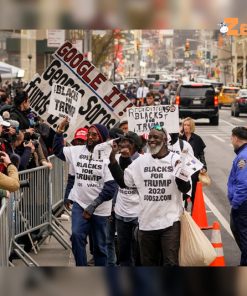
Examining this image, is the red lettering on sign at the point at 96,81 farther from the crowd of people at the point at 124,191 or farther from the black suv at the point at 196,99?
the black suv at the point at 196,99

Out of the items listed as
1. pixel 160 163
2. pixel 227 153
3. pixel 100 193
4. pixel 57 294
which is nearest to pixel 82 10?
pixel 57 294

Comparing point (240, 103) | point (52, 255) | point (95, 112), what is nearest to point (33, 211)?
point (52, 255)

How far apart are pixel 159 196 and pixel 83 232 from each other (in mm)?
1541

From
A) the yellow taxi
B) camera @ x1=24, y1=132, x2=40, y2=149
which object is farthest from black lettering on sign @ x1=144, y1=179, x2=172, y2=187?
the yellow taxi

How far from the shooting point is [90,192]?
25.4 ft

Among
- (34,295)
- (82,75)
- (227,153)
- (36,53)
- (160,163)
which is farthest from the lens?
(36,53)

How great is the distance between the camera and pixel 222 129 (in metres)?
38.5

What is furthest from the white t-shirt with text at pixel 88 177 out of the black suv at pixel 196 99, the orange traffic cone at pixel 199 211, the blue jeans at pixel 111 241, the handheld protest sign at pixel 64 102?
the black suv at pixel 196 99

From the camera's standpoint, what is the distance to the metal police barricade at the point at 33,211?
338 inches

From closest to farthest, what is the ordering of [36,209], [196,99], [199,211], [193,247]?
1. [193,247]
2. [36,209]
3. [199,211]
4. [196,99]

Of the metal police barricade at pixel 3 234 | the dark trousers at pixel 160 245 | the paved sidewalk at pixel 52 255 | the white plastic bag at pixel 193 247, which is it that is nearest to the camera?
the white plastic bag at pixel 193 247

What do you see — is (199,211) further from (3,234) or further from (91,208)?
(3,234)

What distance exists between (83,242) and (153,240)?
1.35m

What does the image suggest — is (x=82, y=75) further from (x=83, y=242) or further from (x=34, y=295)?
(x=34, y=295)
